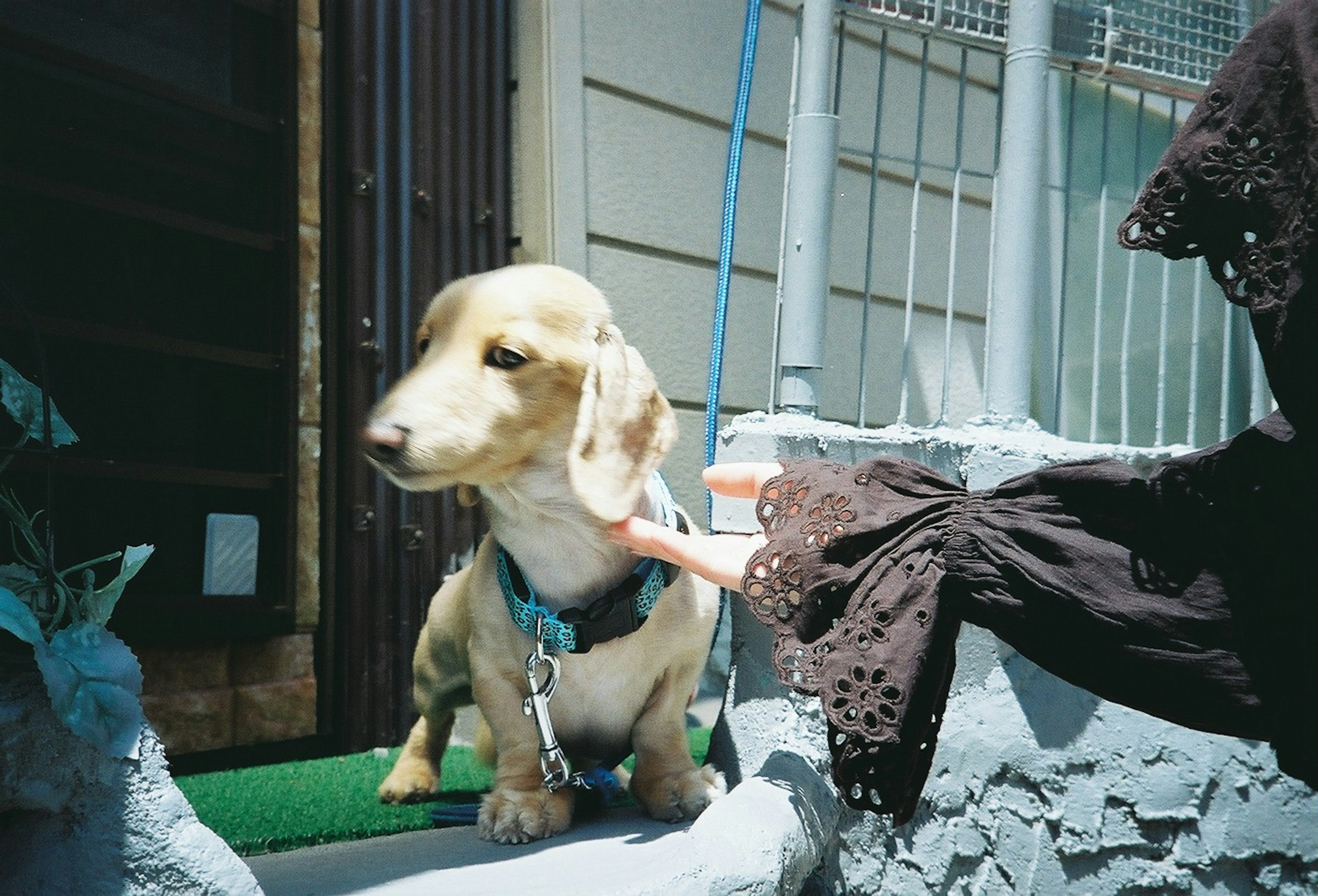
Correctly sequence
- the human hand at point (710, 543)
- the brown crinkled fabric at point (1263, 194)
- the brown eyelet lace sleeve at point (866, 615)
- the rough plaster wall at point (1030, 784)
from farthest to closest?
the rough plaster wall at point (1030, 784), the human hand at point (710, 543), the brown eyelet lace sleeve at point (866, 615), the brown crinkled fabric at point (1263, 194)

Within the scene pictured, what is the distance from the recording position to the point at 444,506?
3.85 metres

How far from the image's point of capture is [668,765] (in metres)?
2.54

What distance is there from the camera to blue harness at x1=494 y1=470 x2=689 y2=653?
2338 millimetres

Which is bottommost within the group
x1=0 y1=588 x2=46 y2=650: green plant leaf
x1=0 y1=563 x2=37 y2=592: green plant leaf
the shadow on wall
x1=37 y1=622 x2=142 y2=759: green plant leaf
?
the shadow on wall

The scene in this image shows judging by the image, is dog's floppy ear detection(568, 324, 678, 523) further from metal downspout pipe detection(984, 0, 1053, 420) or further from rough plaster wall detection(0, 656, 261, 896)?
metal downspout pipe detection(984, 0, 1053, 420)

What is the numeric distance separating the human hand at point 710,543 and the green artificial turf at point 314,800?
930 millimetres

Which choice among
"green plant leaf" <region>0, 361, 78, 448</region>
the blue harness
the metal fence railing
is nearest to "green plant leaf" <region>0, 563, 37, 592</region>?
"green plant leaf" <region>0, 361, 78, 448</region>

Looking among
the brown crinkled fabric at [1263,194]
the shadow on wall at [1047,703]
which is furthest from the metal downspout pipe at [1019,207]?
the brown crinkled fabric at [1263,194]

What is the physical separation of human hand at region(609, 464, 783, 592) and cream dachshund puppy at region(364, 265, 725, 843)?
71 mm

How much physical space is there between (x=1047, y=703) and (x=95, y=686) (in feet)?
7.36

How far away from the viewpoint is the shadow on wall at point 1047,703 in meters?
2.84

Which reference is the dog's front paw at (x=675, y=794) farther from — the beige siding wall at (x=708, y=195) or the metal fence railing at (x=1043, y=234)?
the beige siding wall at (x=708, y=195)

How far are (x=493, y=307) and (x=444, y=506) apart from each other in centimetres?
170

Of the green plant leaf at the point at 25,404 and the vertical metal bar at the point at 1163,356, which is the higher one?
the vertical metal bar at the point at 1163,356
